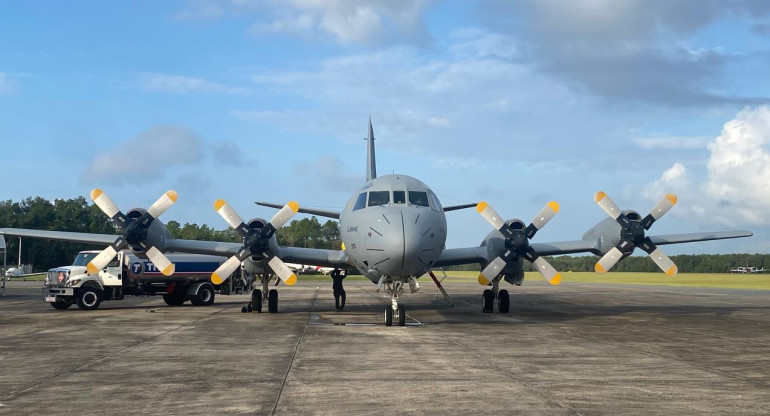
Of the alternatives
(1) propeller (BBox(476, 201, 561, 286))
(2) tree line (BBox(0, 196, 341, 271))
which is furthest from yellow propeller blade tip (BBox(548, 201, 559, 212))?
(2) tree line (BBox(0, 196, 341, 271))

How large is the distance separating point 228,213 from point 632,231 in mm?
13436

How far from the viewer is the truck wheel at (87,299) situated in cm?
2811

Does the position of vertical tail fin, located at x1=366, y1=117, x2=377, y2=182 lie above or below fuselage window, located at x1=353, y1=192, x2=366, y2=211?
above

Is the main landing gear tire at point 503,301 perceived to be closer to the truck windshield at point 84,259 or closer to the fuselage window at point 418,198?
the fuselage window at point 418,198

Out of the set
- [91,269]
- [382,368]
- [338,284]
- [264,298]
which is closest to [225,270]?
[264,298]

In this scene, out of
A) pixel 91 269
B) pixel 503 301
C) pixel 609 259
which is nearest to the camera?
pixel 91 269

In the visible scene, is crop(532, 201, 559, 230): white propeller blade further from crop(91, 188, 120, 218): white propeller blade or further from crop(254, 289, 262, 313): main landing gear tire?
crop(91, 188, 120, 218): white propeller blade

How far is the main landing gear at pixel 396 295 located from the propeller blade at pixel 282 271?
380cm

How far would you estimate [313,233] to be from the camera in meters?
168

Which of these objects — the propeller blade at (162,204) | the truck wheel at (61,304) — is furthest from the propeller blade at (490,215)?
the truck wheel at (61,304)

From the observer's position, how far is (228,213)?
76.4 feet

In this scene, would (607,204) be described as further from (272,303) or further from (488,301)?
(272,303)

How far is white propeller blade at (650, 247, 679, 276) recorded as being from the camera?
77.1ft

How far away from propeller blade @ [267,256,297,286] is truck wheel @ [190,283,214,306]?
1035cm
